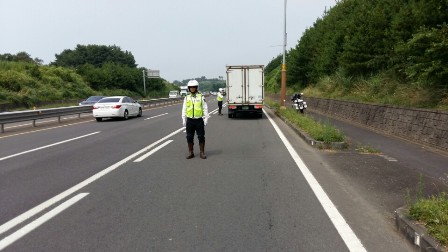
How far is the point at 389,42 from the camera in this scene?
19109mm

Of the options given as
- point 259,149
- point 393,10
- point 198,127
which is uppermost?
point 393,10

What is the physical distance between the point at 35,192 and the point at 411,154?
27.2 ft

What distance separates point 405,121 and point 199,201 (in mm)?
9024

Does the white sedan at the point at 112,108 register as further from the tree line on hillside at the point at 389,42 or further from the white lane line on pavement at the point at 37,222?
the white lane line on pavement at the point at 37,222

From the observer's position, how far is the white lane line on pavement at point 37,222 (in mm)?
4125

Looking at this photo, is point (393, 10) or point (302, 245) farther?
point (393, 10)

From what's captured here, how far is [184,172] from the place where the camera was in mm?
7629

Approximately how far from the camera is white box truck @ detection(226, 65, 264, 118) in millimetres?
21891

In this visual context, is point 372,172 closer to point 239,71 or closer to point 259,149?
point 259,149

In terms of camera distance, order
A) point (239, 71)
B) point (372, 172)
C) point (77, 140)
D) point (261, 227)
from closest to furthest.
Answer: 1. point (261, 227)
2. point (372, 172)
3. point (77, 140)
4. point (239, 71)

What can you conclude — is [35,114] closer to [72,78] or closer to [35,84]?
[35,84]

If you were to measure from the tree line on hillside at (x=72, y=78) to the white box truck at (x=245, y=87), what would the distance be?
22.1 meters

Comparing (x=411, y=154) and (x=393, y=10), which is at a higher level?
(x=393, y=10)

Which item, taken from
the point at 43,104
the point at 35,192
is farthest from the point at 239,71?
the point at 43,104
